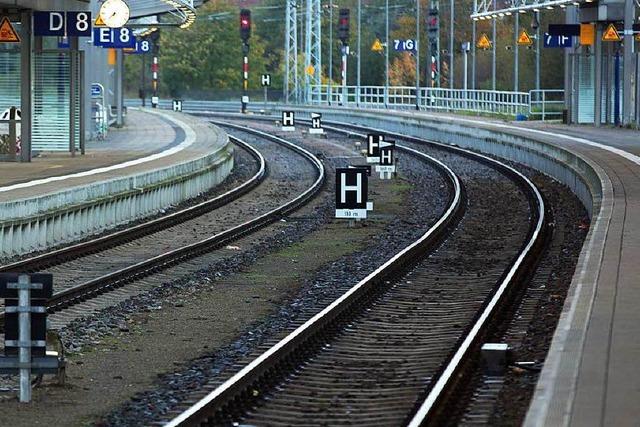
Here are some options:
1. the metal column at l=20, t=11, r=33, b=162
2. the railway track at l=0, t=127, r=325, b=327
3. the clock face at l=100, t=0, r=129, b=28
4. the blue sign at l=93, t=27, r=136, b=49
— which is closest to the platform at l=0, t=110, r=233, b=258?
the metal column at l=20, t=11, r=33, b=162

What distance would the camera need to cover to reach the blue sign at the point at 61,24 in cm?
3416

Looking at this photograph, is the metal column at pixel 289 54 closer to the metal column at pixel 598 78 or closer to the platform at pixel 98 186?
the metal column at pixel 598 78

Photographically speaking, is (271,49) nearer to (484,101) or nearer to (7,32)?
(484,101)

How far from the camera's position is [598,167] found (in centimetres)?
3158

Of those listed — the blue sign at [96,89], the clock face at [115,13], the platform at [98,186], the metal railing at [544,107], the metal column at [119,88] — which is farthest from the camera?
the metal railing at [544,107]

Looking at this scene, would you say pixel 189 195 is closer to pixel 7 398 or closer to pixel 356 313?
pixel 356 313

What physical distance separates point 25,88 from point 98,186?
8343mm

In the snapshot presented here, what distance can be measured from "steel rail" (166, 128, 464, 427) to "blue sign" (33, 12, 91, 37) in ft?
39.5

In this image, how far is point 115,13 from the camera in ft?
128

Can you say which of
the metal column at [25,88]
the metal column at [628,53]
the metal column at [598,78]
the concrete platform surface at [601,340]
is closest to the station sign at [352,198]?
the concrete platform surface at [601,340]

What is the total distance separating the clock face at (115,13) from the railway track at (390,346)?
17067 millimetres

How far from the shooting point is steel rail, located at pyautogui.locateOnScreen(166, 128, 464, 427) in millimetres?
10344

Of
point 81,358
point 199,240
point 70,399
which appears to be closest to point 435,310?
point 81,358

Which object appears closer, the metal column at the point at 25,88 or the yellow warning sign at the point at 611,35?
the metal column at the point at 25,88
